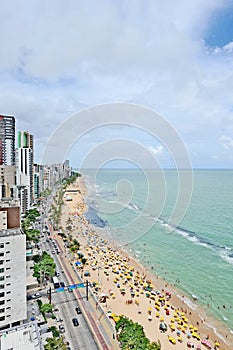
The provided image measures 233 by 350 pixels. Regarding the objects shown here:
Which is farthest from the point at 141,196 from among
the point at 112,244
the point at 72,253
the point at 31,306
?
the point at 31,306

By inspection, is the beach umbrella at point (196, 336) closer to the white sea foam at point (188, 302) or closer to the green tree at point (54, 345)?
the white sea foam at point (188, 302)

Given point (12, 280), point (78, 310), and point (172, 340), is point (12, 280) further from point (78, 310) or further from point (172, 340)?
point (172, 340)

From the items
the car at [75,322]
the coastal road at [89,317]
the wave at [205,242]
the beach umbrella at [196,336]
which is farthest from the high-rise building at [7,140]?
the beach umbrella at [196,336]

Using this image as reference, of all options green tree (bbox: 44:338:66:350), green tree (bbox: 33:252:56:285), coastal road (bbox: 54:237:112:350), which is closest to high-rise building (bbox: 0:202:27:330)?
green tree (bbox: 44:338:66:350)

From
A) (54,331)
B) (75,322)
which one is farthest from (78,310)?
(54,331)

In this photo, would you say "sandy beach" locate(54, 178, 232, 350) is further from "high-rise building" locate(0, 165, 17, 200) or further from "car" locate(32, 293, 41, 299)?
"high-rise building" locate(0, 165, 17, 200)
